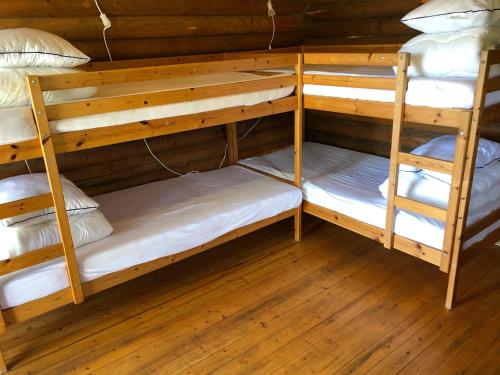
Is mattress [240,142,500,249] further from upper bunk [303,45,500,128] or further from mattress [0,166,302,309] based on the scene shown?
upper bunk [303,45,500,128]

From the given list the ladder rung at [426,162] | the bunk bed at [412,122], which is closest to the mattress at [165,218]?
the bunk bed at [412,122]

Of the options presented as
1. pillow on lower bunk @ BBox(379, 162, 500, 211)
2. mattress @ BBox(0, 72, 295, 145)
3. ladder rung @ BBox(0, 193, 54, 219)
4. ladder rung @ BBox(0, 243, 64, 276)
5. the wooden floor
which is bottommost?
the wooden floor

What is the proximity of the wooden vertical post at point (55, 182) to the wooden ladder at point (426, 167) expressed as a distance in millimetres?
1641

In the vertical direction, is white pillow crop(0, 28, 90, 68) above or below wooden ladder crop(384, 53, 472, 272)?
above

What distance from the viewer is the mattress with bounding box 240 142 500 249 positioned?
2164 mm

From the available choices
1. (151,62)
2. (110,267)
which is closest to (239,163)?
(151,62)

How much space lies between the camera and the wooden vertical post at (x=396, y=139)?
2021 mm

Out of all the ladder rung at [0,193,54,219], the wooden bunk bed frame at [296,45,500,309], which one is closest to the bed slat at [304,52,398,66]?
the wooden bunk bed frame at [296,45,500,309]

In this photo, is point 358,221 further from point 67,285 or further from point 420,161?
point 67,285

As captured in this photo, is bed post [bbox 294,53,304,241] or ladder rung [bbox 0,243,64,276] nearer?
ladder rung [bbox 0,243,64,276]

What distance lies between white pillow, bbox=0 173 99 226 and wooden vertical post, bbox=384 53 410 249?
1577mm

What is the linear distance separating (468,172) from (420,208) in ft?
0.98

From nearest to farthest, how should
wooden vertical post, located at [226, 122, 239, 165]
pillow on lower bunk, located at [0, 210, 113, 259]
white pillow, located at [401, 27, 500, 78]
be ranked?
pillow on lower bunk, located at [0, 210, 113, 259]
white pillow, located at [401, 27, 500, 78]
wooden vertical post, located at [226, 122, 239, 165]

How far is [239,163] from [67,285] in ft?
5.93
